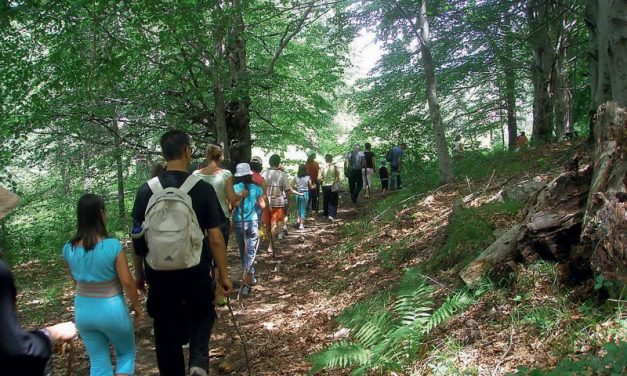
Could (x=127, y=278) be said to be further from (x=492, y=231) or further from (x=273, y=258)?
(x=273, y=258)

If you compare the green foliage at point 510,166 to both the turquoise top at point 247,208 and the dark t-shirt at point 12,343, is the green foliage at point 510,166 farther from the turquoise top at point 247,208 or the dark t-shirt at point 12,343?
the dark t-shirt at point 12,343

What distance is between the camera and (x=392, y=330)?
4.05 m

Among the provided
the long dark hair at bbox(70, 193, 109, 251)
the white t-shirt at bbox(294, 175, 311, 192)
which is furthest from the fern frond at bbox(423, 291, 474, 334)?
the white t-shirt at bbox(294, 175, 311, 192)

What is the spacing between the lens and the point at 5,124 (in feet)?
32.8

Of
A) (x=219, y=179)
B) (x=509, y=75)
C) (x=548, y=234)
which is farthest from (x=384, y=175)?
(x=548, y=234)

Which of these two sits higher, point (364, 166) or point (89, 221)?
point (364, 166)

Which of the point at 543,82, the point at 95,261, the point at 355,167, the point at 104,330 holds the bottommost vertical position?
the point at 104,330

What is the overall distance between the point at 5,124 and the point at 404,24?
34.8 ft

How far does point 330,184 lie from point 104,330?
30.3 feet

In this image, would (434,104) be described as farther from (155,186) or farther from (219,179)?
(155,186)

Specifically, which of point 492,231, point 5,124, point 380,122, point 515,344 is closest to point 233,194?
point 492,231

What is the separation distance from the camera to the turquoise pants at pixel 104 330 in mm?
3346

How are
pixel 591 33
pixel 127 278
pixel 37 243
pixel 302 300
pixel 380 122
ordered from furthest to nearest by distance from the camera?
1. pixel 380 122
2. pixel 37 243
3. pixel 302 300
4. pixel 591 33
5. pixel 127 278

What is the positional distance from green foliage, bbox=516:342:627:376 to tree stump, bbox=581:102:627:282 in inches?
36.2
